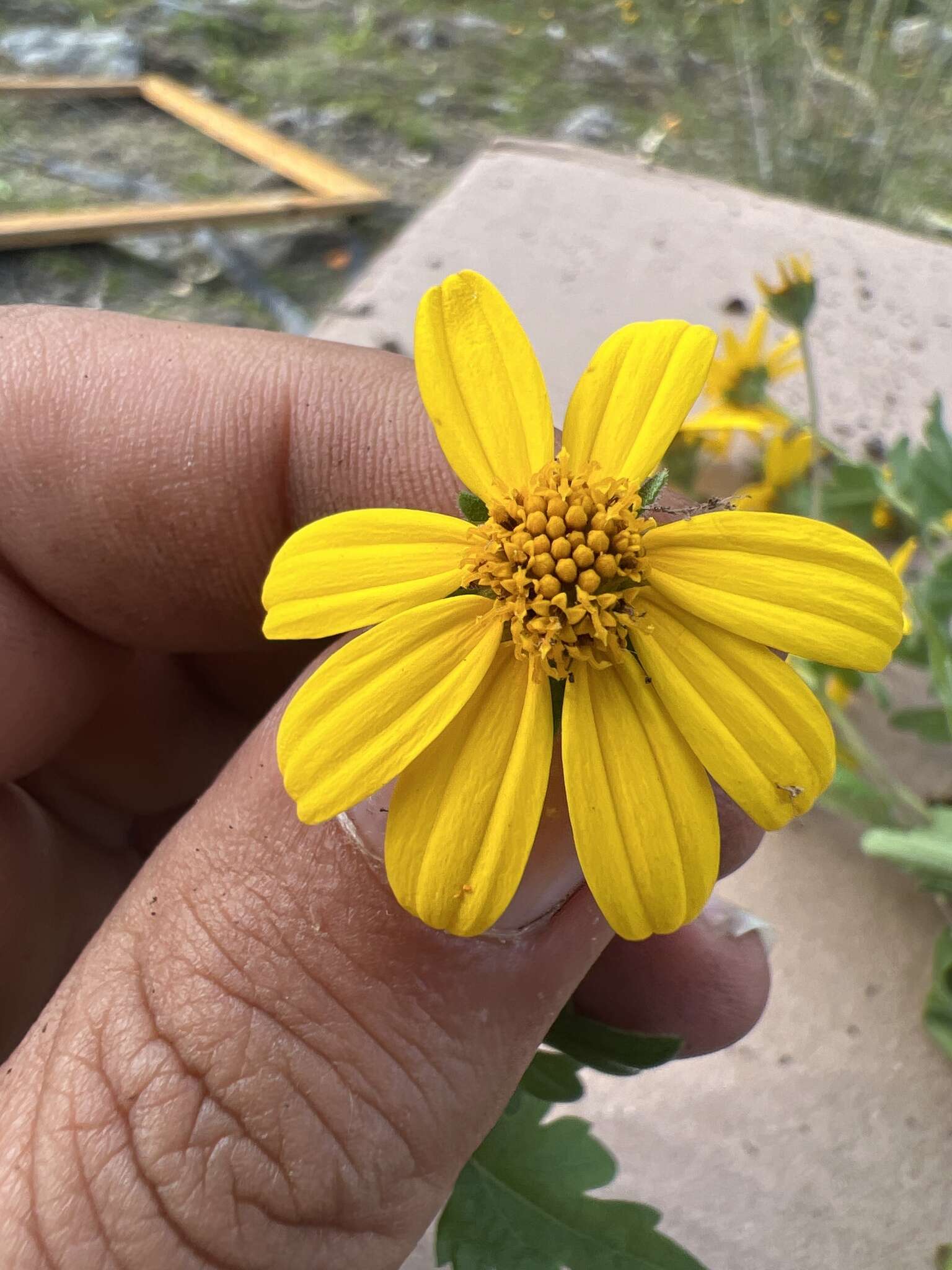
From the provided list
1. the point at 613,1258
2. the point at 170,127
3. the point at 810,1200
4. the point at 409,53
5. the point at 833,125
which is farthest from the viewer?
the point at 409,53

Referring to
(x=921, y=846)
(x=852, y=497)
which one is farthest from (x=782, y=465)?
(x=921, y=846)

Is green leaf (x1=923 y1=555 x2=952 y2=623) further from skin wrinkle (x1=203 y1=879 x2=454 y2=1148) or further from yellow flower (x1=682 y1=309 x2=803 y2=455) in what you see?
skin wrinkle (x1=203 y1=879 x2=454 y2=1148)

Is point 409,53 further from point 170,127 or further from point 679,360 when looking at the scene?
point 679,360

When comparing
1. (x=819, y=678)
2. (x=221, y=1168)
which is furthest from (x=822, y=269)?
(x=221, y=1168)

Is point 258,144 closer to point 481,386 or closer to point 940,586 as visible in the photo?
point 940,586

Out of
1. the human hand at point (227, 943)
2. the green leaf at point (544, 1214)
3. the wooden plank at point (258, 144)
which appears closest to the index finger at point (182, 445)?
the human hand at point (227, 943)
